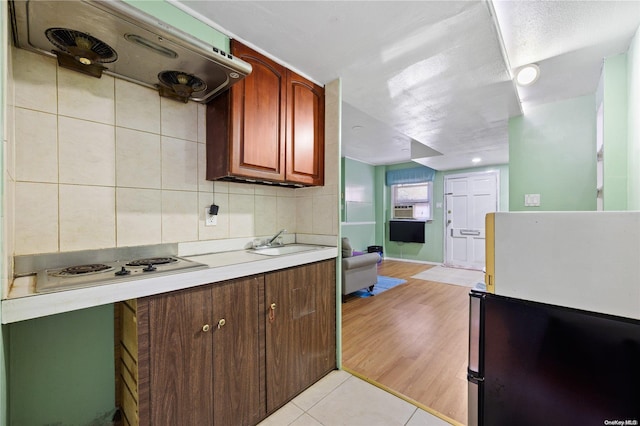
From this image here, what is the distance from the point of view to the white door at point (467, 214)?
5.36 m

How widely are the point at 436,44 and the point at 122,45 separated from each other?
168 centimetres

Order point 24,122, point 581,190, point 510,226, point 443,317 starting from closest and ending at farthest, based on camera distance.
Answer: point 510,226
point 24,122
point 581,190
point 443,317

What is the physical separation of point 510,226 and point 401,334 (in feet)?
6.69

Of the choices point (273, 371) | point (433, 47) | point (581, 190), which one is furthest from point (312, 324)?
point (581, 190)

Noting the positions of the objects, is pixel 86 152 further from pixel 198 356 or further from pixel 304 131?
pixel 304 131

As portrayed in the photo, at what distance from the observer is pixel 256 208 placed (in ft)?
6.52

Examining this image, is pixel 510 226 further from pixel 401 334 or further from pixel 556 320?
pixel 401 334

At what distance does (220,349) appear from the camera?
1210 millimetres

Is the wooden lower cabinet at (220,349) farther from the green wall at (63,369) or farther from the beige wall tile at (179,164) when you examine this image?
the beige wall tile at (179,164)

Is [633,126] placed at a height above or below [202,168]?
above

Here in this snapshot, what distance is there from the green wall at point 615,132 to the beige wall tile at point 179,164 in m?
2.87

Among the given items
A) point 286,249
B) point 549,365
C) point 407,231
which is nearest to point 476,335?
point 549,365

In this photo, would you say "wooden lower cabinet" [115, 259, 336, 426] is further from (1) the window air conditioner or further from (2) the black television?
(1) the window air conditioner

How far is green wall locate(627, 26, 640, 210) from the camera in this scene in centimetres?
147
